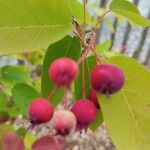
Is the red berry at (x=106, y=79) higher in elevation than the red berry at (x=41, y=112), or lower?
higher

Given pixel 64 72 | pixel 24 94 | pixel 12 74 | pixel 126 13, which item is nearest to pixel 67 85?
pixel 64 72

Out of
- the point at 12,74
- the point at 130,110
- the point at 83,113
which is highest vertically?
the point at 83,113

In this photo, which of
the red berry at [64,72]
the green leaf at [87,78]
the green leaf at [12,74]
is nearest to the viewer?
the red berry at [64,72]

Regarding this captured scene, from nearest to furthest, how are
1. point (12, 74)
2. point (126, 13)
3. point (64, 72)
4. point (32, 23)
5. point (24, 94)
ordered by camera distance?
point (64, 72) → point (32, 23) → point (126, 13) → point (24, 94) → point (12, 74)

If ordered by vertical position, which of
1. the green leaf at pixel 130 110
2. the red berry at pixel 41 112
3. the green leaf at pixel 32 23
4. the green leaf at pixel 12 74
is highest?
the green leaf at pixel 32 23

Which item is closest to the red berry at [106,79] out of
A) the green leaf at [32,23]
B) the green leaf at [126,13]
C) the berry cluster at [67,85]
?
the berry cluster at [67,85]

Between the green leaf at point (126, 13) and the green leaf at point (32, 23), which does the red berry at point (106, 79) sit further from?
the green leaf at point (126, 13)

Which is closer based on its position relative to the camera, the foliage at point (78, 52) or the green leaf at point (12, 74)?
the foliage at point (78, 52)

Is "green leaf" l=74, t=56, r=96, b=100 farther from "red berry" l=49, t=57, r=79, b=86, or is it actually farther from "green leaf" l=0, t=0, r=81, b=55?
"red berry" l=49, t=57, r=79, b=86

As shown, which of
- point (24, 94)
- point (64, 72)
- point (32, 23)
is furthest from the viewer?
point (24, 94)

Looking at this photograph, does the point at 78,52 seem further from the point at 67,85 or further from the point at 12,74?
the point at 12,74
